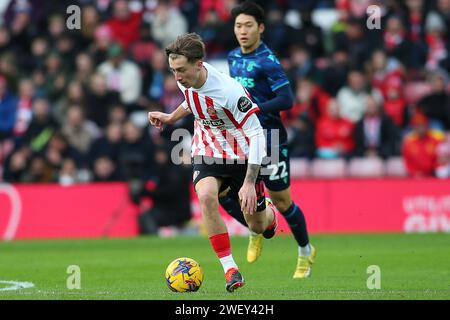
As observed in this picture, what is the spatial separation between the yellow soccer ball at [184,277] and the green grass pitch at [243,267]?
91mm

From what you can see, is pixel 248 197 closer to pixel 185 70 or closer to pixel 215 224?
pixel 215 224

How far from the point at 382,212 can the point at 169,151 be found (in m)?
3.99

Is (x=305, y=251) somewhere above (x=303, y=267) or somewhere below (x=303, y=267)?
above

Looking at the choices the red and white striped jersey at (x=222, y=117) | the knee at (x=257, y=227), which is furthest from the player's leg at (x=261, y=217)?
the red and white striped jersey at (x=222, y=117)

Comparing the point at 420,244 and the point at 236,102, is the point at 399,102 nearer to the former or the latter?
the point at 420,244

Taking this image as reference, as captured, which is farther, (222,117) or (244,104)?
(222,117)

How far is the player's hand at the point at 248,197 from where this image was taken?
8547mm

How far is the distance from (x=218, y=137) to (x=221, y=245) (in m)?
1.00

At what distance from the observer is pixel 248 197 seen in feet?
28.1

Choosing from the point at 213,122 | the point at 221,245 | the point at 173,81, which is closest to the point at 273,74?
the point at 213,122

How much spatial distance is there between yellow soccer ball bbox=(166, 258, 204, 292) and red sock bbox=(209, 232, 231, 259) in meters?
0.25

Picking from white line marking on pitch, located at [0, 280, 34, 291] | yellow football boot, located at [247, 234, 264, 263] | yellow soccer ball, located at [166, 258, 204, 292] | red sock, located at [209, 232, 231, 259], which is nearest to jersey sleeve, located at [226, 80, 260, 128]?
red sock, located at [209, 232, 231, 259]
